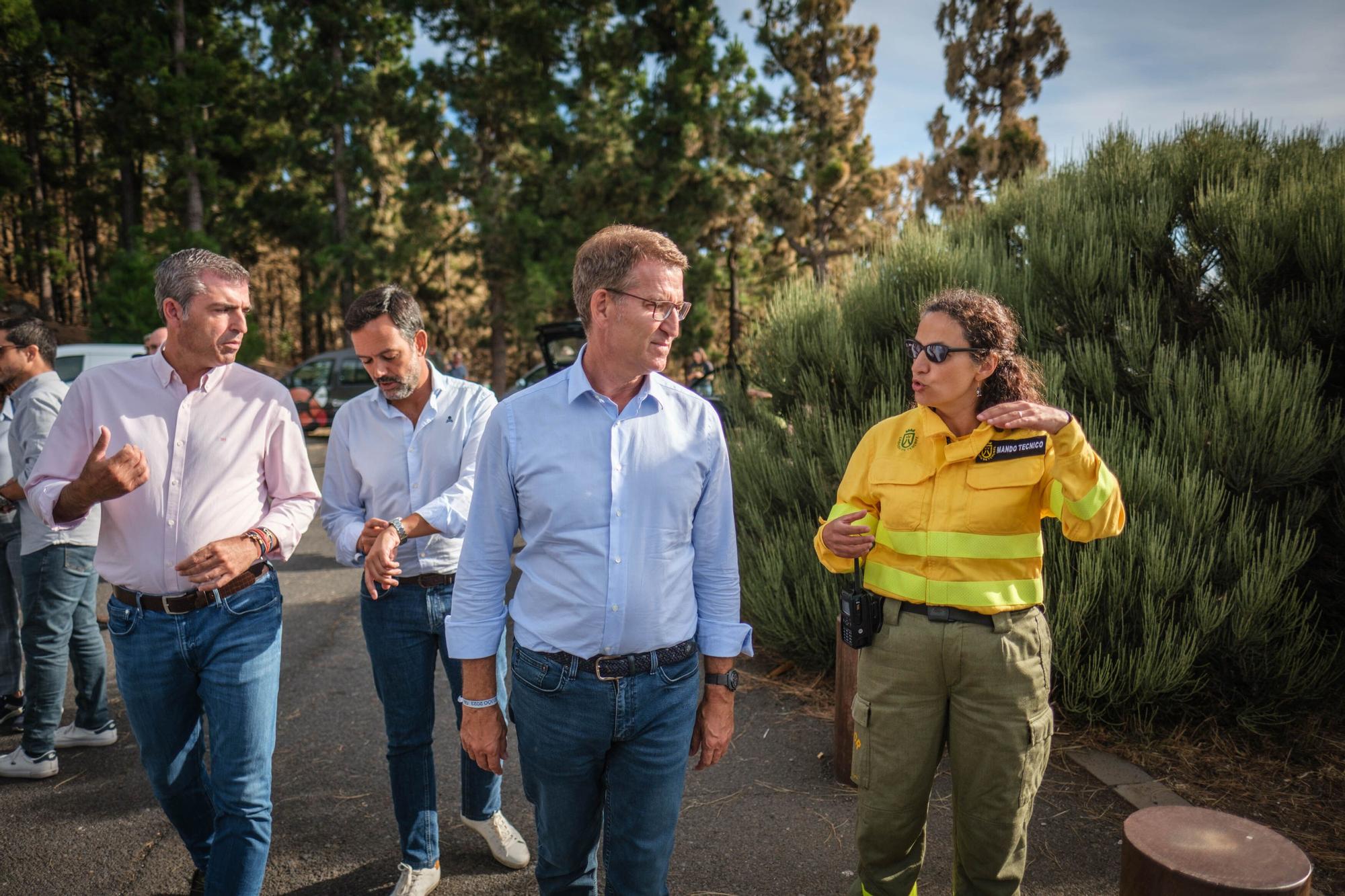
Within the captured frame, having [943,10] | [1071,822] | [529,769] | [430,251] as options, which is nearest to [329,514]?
[529,769]

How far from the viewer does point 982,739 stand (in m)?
2.53

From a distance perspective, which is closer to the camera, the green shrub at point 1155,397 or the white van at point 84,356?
the green shrub at point 1155,397

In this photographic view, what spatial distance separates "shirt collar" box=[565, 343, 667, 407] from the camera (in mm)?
2113

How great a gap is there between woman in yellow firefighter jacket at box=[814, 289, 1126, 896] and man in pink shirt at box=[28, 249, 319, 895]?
5.81ft

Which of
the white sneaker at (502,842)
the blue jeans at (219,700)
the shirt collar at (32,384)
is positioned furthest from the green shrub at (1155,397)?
the shirt collar at (32,384)

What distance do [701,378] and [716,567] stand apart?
22.2 feet

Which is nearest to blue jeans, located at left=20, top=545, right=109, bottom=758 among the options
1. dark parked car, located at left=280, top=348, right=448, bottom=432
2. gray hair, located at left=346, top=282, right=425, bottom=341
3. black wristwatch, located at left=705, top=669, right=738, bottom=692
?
gray hair, located at left=346, top=282, right=425, bottom=341

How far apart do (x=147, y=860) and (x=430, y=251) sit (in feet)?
90.9

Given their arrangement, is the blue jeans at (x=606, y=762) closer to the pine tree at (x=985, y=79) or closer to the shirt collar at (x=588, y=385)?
the shirt collar at (x=588, y=385)

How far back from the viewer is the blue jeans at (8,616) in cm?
446

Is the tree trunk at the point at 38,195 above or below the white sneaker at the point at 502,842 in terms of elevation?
above

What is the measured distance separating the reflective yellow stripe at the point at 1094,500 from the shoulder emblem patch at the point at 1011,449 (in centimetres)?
17

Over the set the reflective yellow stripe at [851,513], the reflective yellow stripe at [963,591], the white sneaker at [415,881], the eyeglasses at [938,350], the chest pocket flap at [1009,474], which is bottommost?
the white sneaker at [415,881]

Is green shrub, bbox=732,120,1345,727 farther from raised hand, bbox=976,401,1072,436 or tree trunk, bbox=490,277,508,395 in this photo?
tree trunk, bbox=490,277,508,395
